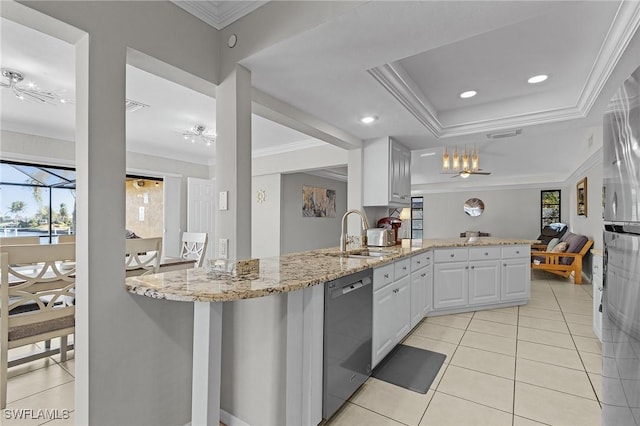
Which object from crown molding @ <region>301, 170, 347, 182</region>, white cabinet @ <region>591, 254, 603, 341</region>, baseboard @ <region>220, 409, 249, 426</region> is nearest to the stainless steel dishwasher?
baseboard @ <region>220, 409, 249, 426</region>

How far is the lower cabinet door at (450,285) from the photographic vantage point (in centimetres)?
366

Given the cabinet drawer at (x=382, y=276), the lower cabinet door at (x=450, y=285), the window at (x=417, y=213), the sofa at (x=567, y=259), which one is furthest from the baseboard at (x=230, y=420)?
the window at (x=417, y=213)

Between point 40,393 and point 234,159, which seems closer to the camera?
point 234,159

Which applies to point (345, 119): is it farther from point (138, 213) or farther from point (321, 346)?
point (138, 213)

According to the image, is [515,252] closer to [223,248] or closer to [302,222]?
[223,248]

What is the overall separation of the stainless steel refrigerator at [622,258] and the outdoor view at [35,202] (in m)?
7.07

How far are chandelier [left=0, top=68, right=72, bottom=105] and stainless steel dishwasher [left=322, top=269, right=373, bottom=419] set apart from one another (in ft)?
10.8

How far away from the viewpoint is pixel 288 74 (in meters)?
2.25

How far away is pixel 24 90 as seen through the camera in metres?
3.01

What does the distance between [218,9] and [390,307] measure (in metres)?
2.45

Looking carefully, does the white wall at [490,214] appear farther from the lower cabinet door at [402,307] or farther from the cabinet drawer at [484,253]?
the lower cabinet door at [402,307]

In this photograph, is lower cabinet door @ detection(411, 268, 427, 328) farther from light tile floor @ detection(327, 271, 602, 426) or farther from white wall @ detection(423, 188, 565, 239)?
white wall @ detection(423, 188, 565, 239)

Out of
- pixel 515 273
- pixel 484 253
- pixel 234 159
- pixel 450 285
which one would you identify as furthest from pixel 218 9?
pixel 515 273

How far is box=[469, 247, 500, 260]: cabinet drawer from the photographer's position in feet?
12.6
